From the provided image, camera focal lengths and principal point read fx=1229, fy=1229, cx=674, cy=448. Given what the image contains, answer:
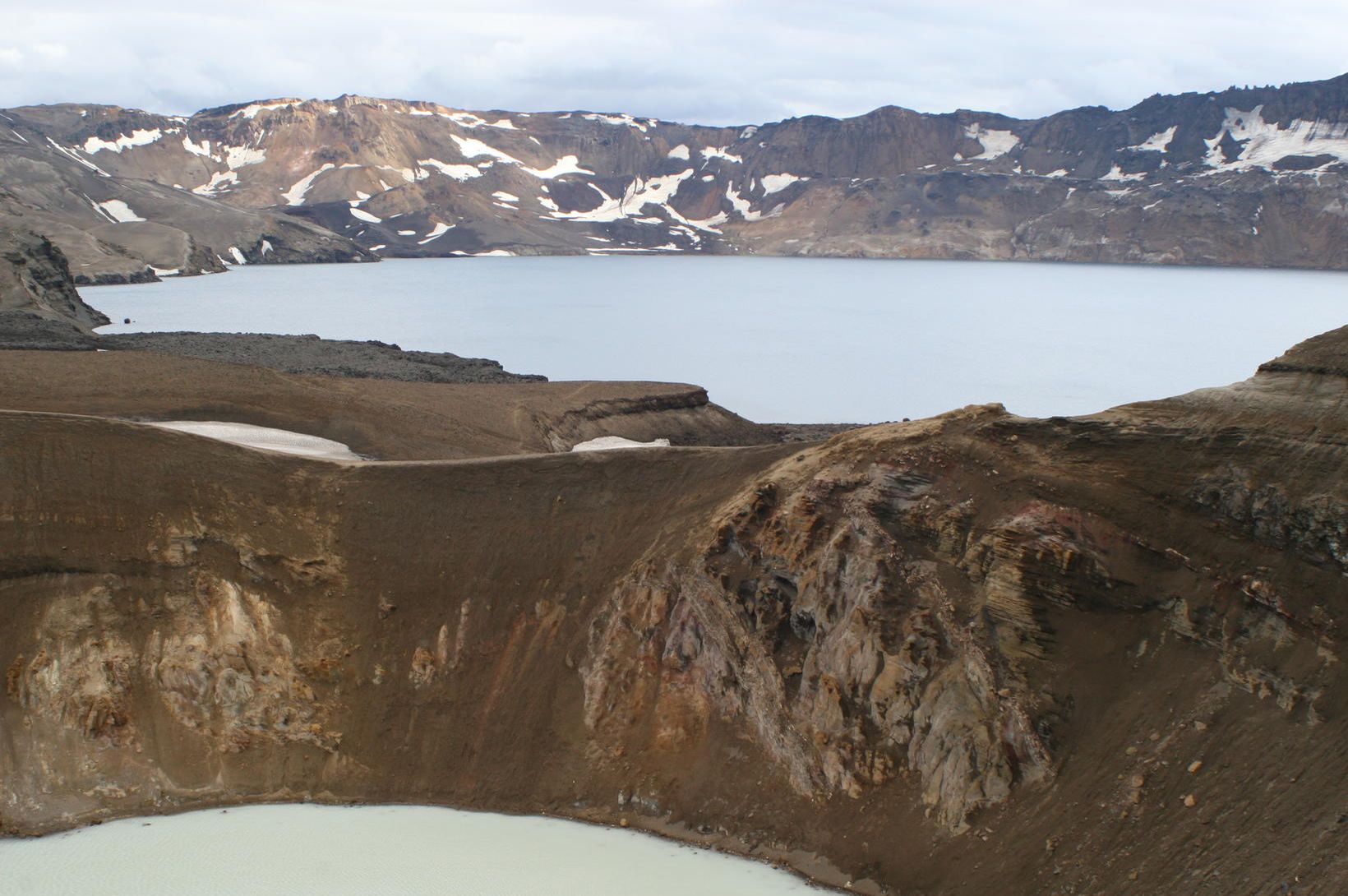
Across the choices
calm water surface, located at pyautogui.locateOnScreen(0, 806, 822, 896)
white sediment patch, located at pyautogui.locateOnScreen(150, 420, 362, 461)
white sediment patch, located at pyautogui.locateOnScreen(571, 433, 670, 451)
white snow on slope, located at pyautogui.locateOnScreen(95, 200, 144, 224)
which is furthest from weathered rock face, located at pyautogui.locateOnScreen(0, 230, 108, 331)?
white snow on slope, located at pyautogui.locateOnScreen(95, 200, 144, 224)

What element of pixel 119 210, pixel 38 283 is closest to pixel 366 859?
pixel 38 283

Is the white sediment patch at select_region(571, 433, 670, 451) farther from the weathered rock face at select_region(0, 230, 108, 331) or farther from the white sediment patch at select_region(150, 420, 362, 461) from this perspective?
the weathered rock face at select_region(0, 230, 108, 331)

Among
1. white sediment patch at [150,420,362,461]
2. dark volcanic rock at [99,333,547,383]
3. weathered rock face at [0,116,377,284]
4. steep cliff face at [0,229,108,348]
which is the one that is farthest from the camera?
weathered rock face at [0,116,377,284]

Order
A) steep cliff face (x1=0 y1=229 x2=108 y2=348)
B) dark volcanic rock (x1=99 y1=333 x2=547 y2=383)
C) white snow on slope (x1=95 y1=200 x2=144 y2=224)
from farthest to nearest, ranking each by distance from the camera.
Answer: white snow on slope (x1=95 y1=200 x2=144 y2=224) → steep cliff face (x1=0 y1=229 x2=108 y2=348) → dark volcanic rock (x1=99 y1=333 x2=547 y2=383)

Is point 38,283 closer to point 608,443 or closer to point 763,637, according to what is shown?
point 608,443

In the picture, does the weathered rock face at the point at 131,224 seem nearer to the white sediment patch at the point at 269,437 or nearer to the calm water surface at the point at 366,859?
the white sediment patch at the point at 269,437

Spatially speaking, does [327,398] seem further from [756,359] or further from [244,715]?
[756,359]
